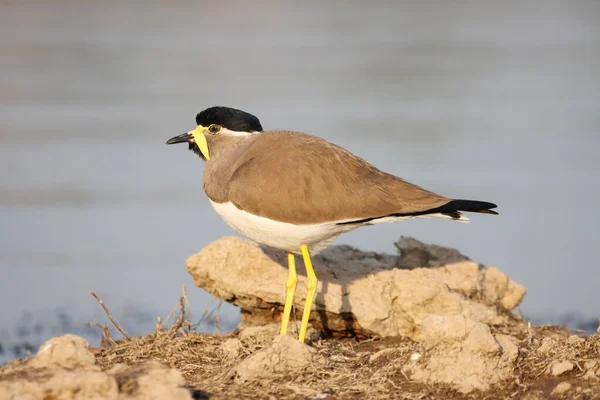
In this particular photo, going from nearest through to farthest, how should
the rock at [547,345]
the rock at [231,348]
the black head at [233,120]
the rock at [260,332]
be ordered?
the rock at [547,345] → the rock at [231,348] → the rock at [260,332] → the black head at [233,120]

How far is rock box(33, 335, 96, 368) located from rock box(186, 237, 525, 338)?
1993 mm

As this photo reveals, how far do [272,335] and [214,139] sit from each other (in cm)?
155

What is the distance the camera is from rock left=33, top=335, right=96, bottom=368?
175 inches

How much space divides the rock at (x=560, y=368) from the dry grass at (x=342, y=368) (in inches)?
1.2

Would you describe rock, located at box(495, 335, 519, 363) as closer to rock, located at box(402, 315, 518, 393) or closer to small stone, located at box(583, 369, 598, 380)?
rock, located at box(402, 315, 518, 393)

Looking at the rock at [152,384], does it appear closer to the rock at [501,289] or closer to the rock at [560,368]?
the rock at [560,368]

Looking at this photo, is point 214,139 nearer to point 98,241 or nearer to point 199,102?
point 98,241

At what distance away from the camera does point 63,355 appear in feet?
14.7

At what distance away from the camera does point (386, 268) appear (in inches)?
273

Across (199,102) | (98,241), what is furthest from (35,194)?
(199,102)

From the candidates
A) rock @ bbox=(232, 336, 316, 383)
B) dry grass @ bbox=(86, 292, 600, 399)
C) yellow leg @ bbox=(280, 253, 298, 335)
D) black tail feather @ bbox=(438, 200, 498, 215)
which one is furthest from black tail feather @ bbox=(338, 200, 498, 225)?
rock @ bbox=(232, 336, 316, 383)

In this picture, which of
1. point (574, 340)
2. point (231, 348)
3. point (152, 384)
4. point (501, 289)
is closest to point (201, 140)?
point (231, 348)

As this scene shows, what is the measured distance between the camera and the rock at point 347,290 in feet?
20.6

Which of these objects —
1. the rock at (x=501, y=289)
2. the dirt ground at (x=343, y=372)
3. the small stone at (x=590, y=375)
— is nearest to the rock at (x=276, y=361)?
the dirt ground at (x=343, y=372)
